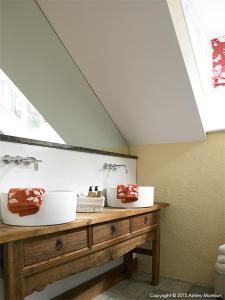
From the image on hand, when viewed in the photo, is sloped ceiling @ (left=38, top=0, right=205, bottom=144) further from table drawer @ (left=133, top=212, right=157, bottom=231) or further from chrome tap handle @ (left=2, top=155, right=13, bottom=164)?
chrome tap handle @ (left=2, top=155, right=13, bottom=164)

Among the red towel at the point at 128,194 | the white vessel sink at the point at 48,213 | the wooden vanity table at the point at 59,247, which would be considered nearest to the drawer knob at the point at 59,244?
the wooden vanity table at the point at 59,247

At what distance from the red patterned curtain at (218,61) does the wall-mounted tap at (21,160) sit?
6.17 ft

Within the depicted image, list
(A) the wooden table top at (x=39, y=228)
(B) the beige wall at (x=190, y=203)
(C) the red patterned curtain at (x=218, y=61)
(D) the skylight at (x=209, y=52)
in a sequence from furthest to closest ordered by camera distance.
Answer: (C) the red patterned curtain at (x=218, y=61) < (B) the beige wall at (x=190, y=203) < (D) the skylight at (x=209, y=52) < (A) the wooden table top at (x=39, y=228)

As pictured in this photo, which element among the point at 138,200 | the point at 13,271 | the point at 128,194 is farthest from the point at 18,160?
the point at 138,200

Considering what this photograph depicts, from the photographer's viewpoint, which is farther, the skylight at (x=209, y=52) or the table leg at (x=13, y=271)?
the skylight at (x=209, y=52)

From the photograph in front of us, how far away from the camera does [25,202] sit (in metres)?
1.28

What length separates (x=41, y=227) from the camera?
1284mm

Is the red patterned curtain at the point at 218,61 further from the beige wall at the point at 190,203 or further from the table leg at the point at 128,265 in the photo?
the table leg at the point at 128,265

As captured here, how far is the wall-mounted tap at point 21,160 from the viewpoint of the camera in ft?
5.12

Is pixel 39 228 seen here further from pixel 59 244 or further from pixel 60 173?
pixel 60 173

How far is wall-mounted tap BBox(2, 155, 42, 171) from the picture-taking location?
156cm

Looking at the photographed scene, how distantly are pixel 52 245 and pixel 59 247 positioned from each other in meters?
0.05

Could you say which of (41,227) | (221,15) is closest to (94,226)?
(41,227)

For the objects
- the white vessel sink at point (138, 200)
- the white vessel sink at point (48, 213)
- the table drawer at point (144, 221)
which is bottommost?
the table drawer at point (144, 221)
